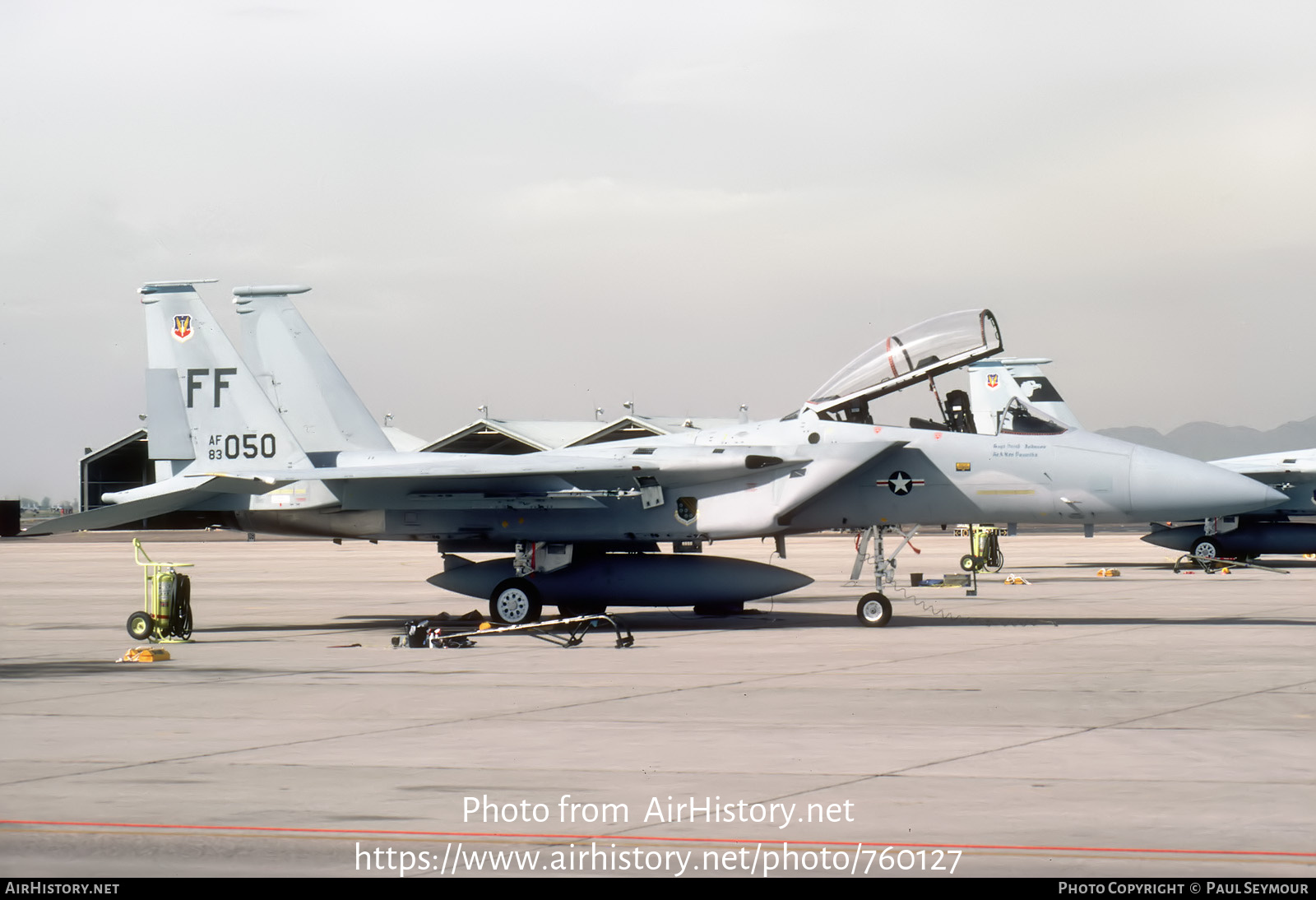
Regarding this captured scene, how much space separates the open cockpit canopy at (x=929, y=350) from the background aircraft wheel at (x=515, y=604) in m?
4.34

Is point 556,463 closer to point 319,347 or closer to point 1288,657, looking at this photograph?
point 319,347

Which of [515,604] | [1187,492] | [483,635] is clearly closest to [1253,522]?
[1187,492]

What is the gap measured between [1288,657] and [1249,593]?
1108 cm

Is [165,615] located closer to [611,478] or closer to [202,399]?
[202,399]

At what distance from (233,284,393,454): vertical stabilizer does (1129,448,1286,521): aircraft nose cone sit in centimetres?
963

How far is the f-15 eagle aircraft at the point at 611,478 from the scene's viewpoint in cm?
1619

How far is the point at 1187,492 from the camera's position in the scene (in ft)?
51.6

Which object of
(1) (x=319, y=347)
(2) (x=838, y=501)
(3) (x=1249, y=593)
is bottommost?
(3) (x=1249, y=593)

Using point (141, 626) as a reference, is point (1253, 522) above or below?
above

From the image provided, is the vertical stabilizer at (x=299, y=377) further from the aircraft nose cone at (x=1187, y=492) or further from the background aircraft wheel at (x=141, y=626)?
the aircraft nose cone at (x=1187, y=492)

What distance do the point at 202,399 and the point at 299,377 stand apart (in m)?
1.30

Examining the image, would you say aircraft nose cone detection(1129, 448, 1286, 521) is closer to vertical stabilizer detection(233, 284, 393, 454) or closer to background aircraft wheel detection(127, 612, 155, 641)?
vertical stabilizer detection(233, 284, 393, 454)

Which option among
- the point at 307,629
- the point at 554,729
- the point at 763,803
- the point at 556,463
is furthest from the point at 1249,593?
the point at 763,803
